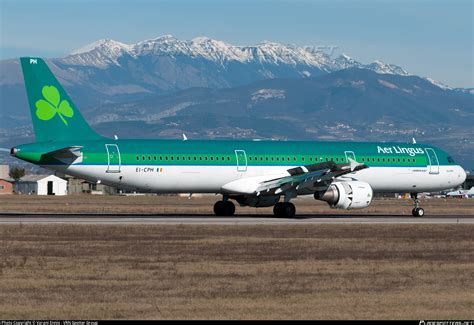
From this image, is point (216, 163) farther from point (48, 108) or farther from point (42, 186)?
point (42, 186)

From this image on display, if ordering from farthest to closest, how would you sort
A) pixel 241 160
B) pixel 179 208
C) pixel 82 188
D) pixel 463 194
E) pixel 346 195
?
1. pixel 82 188
2. pixel 463 194
3. pixel 179 208
4. pixel 241 160
5. pixel 346 195

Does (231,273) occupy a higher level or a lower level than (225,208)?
lower

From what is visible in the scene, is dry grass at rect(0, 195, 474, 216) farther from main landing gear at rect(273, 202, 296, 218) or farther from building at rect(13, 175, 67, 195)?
building at rect(13, 175, 67, 195)

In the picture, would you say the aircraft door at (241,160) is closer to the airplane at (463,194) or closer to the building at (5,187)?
the airplane at (463,194)

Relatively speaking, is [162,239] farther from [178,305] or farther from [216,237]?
[178,305]

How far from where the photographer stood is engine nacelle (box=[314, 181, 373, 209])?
50.7 meters

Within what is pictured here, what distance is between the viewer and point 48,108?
4938cm

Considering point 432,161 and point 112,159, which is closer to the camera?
point 112,159

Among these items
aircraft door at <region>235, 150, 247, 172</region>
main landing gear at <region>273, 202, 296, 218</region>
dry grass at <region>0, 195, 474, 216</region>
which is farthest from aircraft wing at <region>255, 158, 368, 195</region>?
dry grass at <region>0, 195, 474, 216</region>

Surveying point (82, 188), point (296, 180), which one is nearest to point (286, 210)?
point (296, 180)

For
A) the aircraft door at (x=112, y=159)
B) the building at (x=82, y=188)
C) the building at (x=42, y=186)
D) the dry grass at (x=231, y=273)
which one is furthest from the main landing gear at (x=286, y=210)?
the building at (x=82, y=188)

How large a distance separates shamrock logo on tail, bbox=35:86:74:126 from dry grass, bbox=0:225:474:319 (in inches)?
345

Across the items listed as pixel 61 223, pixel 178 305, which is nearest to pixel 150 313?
pixel 178 305

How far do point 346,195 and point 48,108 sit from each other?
14.7 metres
